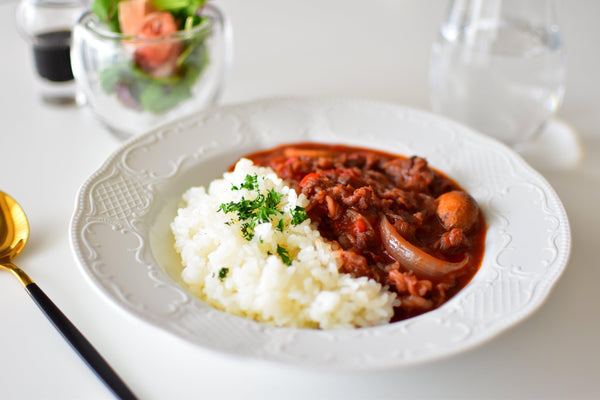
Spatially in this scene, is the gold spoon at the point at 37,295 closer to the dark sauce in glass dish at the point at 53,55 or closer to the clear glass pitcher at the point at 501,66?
the dark sauce in glass dish at the point at 53,55

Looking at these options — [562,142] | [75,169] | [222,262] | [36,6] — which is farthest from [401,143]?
[36,6]

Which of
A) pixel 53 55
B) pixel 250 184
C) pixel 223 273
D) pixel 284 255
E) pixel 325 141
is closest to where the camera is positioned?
pixel 223 273

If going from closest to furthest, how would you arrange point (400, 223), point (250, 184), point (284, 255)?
point (284, 255) → point (400, 223) → point (250, 184)

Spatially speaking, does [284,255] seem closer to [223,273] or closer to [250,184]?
[223,273]

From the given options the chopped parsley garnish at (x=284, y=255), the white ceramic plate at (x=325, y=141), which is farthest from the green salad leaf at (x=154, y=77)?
the chopped parsley garnish at (x=284, y=255)

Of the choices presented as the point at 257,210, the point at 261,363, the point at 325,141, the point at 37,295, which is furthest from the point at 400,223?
the point at 37,295

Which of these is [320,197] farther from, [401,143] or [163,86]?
[163,86]

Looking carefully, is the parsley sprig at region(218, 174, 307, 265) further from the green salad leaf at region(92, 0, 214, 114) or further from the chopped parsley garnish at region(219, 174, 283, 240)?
the green salad leaf at region(92, 0, 214, 114)
